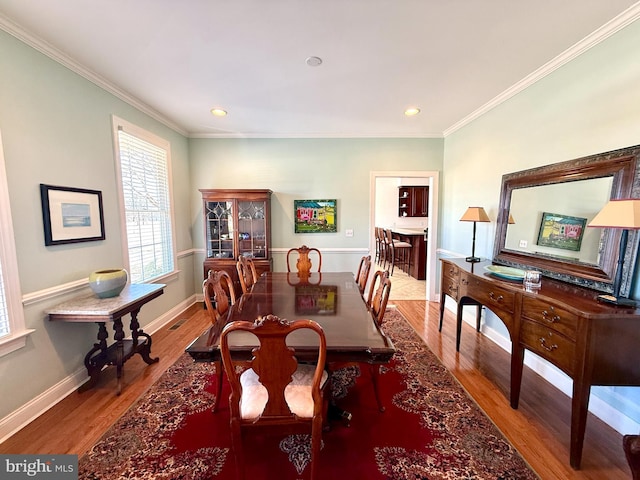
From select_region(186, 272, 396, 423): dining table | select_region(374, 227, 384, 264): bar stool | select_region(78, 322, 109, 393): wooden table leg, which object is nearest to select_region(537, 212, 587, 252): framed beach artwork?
select_region(186, 272, 396, 423): dining table

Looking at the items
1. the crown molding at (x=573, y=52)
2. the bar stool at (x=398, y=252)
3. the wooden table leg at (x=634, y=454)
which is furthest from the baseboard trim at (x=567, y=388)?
the bar stool at (x=398, y=252)

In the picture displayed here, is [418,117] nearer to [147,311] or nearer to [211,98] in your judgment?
[211,98]

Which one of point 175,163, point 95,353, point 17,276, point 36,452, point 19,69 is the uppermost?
point 19,69

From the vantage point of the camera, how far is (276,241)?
14.4ft

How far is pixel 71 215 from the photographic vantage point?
7.26 ft

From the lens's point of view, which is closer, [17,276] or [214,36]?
[17,276]

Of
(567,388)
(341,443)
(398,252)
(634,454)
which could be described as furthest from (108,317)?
(398,252)

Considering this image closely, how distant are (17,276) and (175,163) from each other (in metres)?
2.51

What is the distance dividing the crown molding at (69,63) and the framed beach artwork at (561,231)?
4.32 m

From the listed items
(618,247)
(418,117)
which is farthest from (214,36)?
(618,247)

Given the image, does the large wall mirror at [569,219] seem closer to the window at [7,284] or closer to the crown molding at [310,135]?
the crown molding at [310,135]

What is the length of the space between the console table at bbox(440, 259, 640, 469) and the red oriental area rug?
1.57ft

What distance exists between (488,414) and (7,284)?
11.3 ft

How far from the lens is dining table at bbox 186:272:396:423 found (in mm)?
1410
